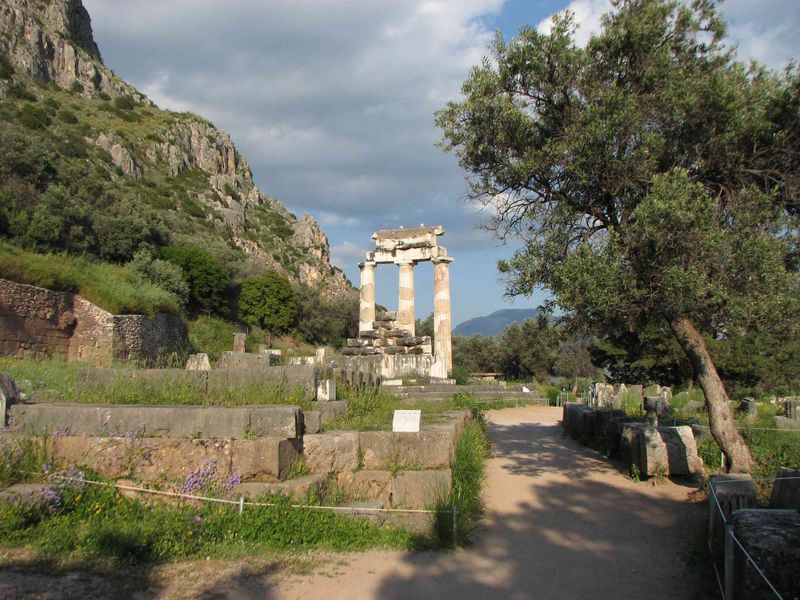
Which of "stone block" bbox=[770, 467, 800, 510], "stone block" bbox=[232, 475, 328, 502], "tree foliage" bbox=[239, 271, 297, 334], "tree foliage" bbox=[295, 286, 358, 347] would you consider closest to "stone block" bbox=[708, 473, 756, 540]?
"stone block" bbox=[770, 467, 800, 510]

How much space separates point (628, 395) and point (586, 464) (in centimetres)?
1025

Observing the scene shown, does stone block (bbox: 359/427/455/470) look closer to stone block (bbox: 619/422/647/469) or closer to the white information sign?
the white information sign

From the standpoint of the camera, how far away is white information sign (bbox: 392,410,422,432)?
26.5 feet

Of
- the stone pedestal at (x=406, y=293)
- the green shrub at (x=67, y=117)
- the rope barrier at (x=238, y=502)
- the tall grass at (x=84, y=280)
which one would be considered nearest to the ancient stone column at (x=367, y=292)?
the stone pedestal at (x=406, y=293)

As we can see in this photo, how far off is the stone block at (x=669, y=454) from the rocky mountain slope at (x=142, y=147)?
4194 centimetres

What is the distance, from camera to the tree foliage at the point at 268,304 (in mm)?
51594

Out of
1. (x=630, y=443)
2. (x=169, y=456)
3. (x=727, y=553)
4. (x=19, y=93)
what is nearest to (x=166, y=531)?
(x=169, y=456)

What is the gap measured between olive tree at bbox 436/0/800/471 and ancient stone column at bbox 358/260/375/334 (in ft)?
77.8

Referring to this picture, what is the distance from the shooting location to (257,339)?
4962 centimetres

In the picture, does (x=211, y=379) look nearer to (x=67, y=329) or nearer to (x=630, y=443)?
(x=630, y=443)

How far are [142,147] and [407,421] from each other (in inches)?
2903

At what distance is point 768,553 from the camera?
4.06 metres

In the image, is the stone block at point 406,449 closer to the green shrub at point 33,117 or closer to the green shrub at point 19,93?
the green shrub at point 33,117

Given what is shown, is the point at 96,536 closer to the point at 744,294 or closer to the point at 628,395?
the point at 744,294
